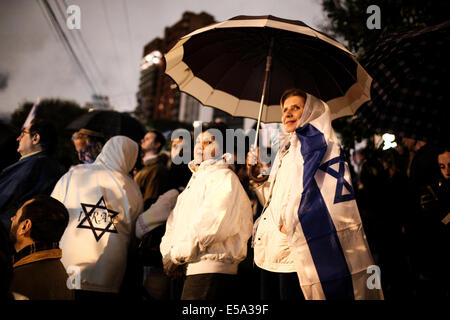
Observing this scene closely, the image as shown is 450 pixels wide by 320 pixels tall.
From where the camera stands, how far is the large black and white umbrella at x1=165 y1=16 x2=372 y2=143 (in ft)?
10.3

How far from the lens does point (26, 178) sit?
3.33m

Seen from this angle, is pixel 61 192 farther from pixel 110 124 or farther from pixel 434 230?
pixel 434 230

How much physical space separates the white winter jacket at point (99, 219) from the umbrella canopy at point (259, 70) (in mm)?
1217

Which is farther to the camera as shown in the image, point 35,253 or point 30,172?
point 30,172

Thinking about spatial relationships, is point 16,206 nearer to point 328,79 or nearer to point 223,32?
point 223,32

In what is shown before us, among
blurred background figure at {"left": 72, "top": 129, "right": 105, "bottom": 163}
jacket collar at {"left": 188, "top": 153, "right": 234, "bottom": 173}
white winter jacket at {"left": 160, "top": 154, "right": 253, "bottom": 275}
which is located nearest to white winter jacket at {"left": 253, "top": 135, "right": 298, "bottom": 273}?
white winter jacket at {"left": 160, "top": 154, "right": 253, "bottom": 275}

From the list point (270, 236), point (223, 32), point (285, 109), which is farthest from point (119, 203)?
point (223, 32)

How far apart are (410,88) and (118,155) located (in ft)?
10.0

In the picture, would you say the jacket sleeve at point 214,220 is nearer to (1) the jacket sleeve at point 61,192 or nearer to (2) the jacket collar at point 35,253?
(2) the jacket collar at point 35,253

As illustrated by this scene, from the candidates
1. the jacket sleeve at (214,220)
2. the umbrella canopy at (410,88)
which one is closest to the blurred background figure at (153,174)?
the jacket sleeve at (214,220)

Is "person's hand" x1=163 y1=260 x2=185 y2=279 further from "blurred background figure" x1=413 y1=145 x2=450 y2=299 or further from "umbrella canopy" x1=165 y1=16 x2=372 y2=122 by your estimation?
"blurred background figure" x1=413 y1=145 x2=450 y2=299

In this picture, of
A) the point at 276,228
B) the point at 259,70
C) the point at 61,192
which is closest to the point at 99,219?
the point at 61,192

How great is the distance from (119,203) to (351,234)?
2.08 m

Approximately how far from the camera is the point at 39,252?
2148mm
